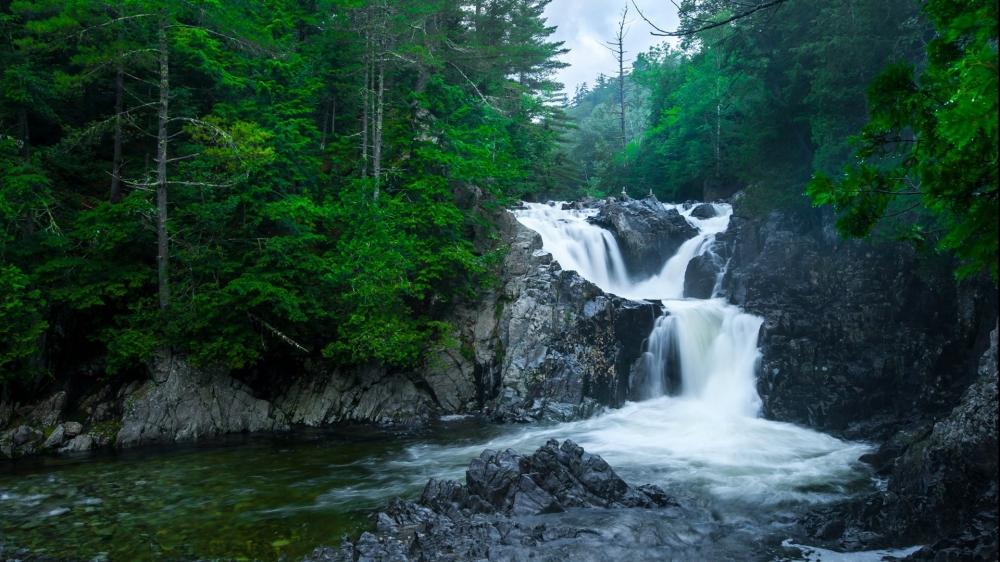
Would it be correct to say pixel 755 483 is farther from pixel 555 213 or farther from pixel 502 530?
pixel 555 213

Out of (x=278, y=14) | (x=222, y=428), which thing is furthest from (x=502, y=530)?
(x=278, y=14)

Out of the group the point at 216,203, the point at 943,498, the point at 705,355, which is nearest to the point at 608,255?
the point at 705,355

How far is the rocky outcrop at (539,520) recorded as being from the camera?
7.71 metres

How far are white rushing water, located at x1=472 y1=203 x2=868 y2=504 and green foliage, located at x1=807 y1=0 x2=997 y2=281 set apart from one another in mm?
7304

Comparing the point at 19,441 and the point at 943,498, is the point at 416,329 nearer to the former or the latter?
the point at 19,441

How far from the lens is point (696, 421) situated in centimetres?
1572

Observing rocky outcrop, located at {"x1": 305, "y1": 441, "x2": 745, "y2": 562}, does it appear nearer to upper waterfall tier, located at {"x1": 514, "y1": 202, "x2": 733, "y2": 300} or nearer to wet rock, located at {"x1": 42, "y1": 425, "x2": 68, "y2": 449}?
wet rock, located at {"x1": 42, "y1": 425, "x2": 68, "y2": 449}

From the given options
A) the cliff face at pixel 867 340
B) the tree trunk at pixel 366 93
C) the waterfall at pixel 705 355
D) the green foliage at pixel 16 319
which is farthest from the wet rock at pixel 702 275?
the green foliage at pixel 16 319

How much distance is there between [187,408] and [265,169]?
6615 millimetres

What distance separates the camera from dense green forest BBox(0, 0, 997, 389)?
14.2 metres

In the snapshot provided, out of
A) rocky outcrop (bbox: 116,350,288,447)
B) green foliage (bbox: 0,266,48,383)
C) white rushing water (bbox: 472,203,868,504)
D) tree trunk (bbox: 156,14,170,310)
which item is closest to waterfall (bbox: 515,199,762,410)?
white rushing water (bbox: 472,203,868,504)

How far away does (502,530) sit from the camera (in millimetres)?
8234

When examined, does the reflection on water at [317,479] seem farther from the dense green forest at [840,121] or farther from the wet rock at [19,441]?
the dense green forest at [840,121]

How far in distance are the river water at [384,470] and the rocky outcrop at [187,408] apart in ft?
2.96
